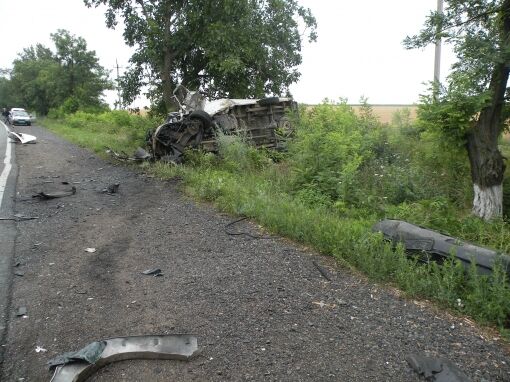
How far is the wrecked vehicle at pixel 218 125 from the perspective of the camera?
11.3m

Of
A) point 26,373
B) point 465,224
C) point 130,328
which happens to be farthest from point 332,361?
point 465,224

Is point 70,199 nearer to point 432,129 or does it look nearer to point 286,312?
point 286,312

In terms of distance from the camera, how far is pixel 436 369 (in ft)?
9.23

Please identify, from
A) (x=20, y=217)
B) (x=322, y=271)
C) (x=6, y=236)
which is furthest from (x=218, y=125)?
(x=322, y=271)

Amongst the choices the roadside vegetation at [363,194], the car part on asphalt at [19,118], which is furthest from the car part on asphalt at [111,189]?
the car part on asphalt at [19,118]

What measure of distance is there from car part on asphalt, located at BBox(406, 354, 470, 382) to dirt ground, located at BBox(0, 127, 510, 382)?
7cm

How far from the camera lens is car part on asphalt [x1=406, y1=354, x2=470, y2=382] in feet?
9.00

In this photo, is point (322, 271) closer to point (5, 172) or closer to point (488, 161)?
point (488, 161)

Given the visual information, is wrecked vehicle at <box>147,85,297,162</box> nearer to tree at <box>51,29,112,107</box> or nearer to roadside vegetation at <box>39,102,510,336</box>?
roadside vegetation at <box>39,102,510,336</box>

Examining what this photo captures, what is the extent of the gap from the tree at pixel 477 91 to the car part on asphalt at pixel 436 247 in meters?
3.17

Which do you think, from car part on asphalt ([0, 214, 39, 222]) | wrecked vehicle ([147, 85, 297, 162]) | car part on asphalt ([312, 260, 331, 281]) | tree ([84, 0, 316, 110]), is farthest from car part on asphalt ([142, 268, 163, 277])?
tree ([84, 0, 316, 110])

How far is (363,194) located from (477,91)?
2505mm

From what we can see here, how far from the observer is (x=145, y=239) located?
573 centimetres

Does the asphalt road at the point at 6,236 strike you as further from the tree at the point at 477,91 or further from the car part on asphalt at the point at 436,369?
the tree at the point at 477,91
